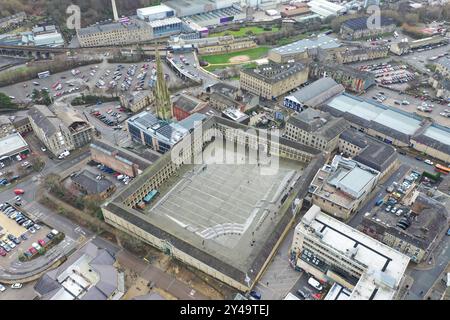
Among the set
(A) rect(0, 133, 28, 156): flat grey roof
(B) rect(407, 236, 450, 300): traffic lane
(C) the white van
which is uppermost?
(A) rect(0, 133, 28, 156): flat grey roof

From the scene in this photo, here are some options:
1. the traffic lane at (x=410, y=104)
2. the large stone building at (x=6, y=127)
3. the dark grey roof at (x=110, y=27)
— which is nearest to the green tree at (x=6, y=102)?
the large stone building at (x=6, y=127)

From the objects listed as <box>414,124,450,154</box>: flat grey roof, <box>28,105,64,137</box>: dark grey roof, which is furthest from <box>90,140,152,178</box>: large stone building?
<box>414,124,450,154</box>: flat grey roof

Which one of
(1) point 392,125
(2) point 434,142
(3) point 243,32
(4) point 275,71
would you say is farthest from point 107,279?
(3) point 243,32

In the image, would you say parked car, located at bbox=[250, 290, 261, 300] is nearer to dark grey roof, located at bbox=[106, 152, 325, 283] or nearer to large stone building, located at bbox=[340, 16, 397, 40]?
dark grey roof, located at bbox=[106, 152, 325, 283]

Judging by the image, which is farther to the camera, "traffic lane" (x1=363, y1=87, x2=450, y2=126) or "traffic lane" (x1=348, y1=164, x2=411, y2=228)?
"traffic lane" (x1=363, y1=87, x2=450, y2=126)

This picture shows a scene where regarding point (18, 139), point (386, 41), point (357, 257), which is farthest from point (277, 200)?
point (386, 41)

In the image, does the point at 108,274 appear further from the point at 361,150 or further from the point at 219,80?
the point at 219,80
